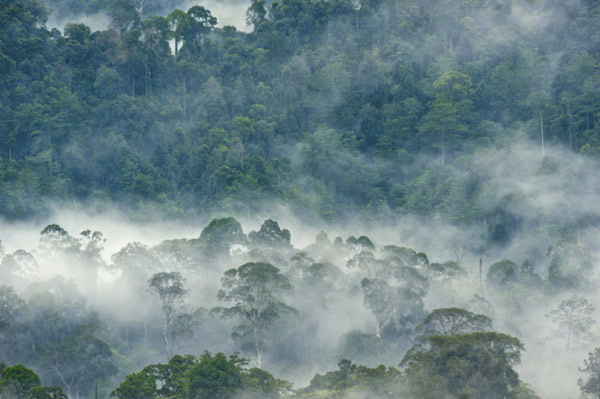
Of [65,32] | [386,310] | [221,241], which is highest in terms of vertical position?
[65,32]

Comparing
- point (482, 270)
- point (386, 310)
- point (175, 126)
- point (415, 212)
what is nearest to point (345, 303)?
point (386, 310)

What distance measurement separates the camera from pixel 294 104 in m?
89.9

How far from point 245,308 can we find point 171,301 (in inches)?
166

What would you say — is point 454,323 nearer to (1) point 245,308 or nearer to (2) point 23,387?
(1) point 245,308

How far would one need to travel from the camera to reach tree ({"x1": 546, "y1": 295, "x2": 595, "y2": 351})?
4962 cm

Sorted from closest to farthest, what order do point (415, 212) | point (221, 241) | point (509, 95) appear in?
point (221, 241) → point (415, 212) → point (509, 95)

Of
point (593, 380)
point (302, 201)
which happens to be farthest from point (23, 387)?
point (302, 201)

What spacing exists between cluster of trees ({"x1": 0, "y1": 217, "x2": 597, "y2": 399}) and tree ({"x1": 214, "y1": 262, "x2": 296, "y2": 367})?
0.06 meters

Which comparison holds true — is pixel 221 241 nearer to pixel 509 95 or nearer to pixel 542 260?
pixel 542 260

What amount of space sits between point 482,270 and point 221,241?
17398 mm

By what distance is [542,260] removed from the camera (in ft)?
212

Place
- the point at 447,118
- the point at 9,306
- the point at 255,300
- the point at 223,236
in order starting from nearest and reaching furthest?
the point at 9,306, the point at 255,300, the point at 223,236, the point at 447,118

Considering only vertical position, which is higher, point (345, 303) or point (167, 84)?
point (167, 84)

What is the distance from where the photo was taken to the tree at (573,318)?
49625 mm
